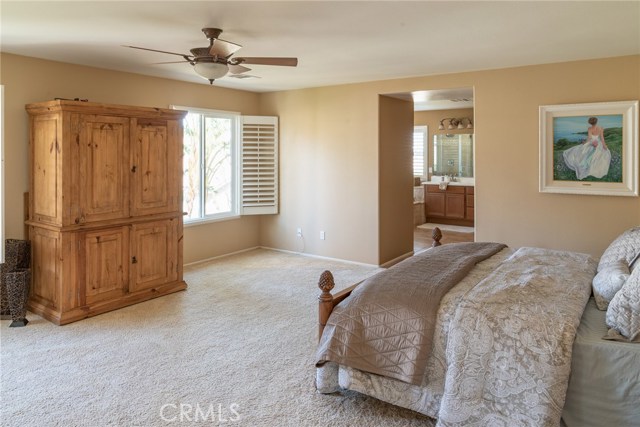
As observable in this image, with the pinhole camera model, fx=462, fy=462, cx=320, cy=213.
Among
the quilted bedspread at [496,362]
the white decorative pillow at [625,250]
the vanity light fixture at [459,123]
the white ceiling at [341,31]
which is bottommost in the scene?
the quilted bedspread at [496,362]

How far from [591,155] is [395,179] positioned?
2516 mm

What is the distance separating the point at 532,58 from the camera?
15.3 feet

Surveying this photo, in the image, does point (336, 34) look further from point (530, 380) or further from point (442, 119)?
point (442, 119)

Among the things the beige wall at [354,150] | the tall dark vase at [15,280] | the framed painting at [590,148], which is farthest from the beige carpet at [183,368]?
the framed painting at [590,148]

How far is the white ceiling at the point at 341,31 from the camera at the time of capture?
310cm

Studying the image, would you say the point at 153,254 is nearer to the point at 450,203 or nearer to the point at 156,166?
the point at 156,166

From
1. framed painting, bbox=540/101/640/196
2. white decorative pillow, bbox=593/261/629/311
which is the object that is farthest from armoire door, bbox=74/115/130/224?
framed painting, bbox=540/101/640/196

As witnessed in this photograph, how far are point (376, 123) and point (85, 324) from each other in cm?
406

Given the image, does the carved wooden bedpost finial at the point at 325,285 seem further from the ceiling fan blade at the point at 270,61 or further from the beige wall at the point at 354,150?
the beige wall at the point at 354,150

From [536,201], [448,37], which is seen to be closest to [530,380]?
[448,37]

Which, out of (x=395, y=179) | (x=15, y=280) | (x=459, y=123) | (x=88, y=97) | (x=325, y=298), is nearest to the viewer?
(x=325, y=298)

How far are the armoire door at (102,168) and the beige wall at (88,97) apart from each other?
0.80 m

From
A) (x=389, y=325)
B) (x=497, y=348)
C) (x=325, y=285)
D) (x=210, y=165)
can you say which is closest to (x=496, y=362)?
(x=497, y=348)

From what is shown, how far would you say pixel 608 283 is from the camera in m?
2.64
